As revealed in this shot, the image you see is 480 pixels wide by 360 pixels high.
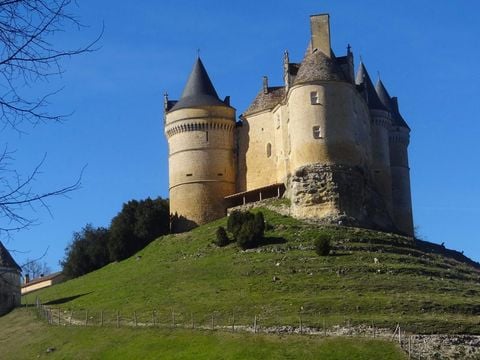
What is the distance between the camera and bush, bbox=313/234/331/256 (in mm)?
52438

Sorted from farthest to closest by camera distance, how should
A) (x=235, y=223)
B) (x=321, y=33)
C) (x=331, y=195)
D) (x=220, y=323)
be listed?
(x=321, y=33)
(x=331, y=195)
(x=235, y=223)
(x=220, y=323)

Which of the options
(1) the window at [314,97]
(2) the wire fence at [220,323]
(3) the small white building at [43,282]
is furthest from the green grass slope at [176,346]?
(3) the small white building at [43,282]

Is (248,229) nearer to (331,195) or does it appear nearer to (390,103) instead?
(331,195)

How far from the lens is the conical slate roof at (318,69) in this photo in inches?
2448

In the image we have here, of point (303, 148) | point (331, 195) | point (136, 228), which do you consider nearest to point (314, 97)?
point (303, 148)

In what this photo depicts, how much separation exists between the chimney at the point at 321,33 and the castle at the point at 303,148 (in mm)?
72

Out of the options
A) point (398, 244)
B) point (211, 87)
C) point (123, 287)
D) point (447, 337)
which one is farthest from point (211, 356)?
point (211, 87)

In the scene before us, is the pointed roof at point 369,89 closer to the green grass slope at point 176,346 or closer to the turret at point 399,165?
the turret at point 399,165

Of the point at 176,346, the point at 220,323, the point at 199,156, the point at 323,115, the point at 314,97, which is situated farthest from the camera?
the point at 199,156

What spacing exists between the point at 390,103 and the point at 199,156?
18709 millimetres

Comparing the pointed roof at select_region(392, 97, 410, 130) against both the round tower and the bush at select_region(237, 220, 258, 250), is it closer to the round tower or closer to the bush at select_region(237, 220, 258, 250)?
the round tower

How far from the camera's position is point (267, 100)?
6919cm

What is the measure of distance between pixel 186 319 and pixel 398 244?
19013 mm

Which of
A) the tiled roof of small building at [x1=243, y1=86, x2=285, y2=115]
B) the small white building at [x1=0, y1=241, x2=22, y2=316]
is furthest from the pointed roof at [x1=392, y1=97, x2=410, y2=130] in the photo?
the small white building at [x1=0, y1=241, x2=22, y2=316]
